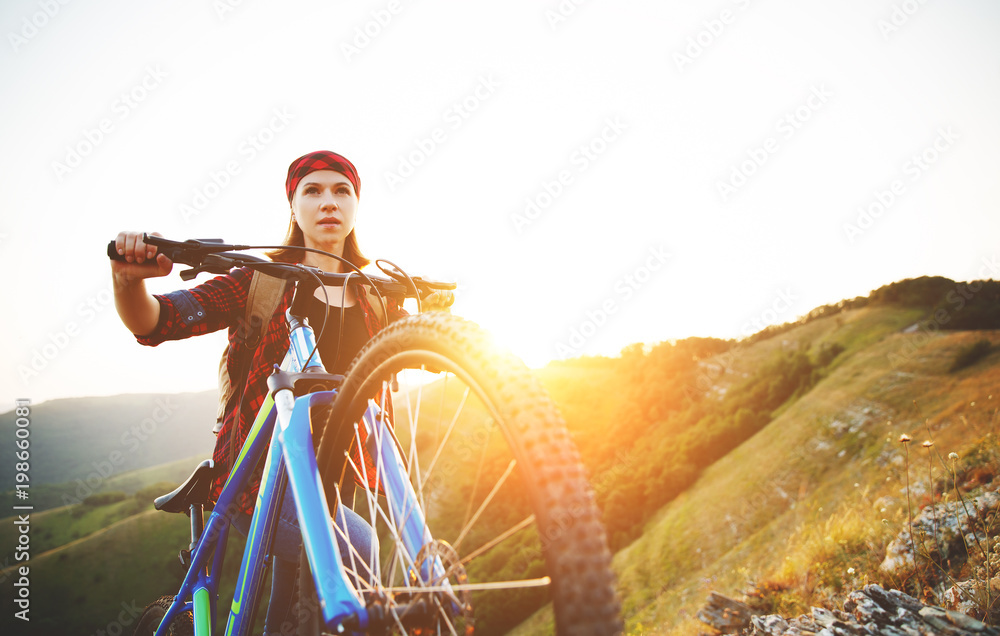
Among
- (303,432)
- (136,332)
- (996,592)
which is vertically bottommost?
(996,592)

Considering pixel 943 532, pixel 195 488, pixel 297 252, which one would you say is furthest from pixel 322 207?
pixel 943 532

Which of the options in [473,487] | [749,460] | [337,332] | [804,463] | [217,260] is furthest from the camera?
[749,460]

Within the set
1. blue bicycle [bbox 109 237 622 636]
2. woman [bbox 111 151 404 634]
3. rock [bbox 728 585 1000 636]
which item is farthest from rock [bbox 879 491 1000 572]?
woman [bbox 111 151 404 634]

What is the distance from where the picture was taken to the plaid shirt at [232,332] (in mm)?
1858

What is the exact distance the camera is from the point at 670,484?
50.1 metres

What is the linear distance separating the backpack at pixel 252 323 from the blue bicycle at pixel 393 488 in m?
0.26

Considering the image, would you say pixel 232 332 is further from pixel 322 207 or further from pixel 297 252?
pixel 322 207

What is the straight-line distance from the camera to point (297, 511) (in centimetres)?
135

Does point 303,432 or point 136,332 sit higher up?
point 136,332

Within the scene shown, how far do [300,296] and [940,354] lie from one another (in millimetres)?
41513

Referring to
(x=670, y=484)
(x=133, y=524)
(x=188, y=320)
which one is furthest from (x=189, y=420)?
(x=188, y=320)

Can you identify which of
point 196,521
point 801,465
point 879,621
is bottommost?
point 801,465

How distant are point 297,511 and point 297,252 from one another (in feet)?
5.98

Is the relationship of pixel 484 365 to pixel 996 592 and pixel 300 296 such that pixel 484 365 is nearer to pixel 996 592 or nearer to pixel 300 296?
pixel 300 296
